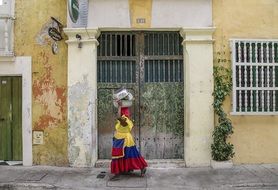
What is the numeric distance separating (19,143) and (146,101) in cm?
312

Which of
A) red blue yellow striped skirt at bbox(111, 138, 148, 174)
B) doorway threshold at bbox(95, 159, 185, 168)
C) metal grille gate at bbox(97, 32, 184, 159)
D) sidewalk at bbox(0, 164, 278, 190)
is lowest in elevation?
sidewalk at bbox(0, 164, 278, 190)

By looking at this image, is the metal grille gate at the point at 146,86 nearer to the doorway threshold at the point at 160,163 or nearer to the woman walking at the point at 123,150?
the doorway threshold at the point at 160,163

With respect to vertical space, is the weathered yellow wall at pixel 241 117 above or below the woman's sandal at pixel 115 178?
above

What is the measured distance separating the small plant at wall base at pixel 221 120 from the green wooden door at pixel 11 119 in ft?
14.7

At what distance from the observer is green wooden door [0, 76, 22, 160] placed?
9703 mm

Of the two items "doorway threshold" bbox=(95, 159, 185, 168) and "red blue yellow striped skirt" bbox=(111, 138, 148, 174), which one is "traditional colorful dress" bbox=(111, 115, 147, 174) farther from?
"doorway threshold" bbox=(95, 159, 185, 168)

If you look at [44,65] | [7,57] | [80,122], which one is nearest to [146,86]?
[80,122]

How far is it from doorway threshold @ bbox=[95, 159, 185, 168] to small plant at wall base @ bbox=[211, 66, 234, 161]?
31.8 inches

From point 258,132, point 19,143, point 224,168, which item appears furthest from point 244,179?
point 19,143

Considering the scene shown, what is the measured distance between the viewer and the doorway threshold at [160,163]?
925 cm

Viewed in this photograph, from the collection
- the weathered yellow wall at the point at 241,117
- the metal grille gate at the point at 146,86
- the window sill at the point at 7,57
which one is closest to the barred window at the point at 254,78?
the weathered yellow wall at the point at 241,117

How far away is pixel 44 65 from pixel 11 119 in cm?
154

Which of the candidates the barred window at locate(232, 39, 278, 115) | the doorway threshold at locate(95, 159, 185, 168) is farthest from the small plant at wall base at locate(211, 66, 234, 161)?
the doorway threshold at locate(95, 159, 185, 168)

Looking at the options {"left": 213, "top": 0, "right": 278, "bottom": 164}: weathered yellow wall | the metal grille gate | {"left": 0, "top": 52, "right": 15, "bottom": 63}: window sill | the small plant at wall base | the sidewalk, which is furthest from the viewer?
the metal grille gate
